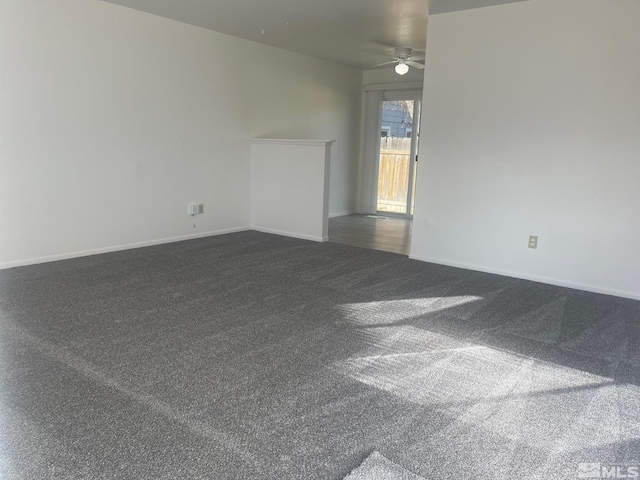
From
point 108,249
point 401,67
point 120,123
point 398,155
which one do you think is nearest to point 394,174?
point 398,155

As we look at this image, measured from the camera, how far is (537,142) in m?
4.00

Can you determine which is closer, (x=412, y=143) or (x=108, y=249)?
(x=108, y=249)

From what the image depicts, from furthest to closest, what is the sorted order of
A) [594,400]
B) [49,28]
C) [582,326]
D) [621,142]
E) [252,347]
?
[49,28]
[621,142]
[582,326]
[252,347]
[594,400]

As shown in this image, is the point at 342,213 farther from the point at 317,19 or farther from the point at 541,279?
the point at 541,279

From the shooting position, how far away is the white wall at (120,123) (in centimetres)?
393

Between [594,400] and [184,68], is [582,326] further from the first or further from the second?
[184,68]

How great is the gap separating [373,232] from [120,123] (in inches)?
138

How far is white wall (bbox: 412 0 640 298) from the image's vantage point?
12.0 ft

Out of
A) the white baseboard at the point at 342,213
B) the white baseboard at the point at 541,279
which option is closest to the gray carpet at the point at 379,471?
the white baseboard at the point at 541,279

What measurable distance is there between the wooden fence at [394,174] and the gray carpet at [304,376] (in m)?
3.97

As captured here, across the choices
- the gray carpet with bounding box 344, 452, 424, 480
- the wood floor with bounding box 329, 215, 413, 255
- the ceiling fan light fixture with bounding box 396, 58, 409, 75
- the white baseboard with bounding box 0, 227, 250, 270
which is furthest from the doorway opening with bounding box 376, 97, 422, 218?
the gray carpet with bounding box 344, 452, 424, 480

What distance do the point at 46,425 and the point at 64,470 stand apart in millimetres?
337

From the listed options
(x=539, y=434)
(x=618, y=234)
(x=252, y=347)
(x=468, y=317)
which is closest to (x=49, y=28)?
(x=252, y=347)

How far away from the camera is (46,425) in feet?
6.07
